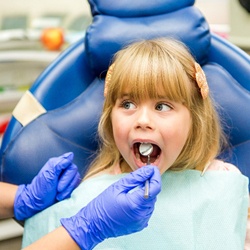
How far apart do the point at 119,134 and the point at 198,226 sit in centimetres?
29

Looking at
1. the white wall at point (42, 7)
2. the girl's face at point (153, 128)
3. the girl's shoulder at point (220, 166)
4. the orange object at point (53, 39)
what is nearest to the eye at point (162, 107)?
the girl's face at point (153, 128)

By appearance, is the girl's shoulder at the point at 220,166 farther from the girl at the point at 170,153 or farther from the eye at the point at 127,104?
the eye at the point at 127,104

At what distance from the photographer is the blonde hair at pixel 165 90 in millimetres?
1215

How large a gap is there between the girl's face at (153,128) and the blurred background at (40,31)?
1261 millimetres

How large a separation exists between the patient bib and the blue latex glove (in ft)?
0.51

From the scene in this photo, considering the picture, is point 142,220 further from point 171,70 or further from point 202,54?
point 202,54

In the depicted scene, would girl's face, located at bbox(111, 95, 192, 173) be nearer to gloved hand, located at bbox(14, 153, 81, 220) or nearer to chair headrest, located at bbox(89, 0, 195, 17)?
gloved hand, located at bbox(14, 153, 81, 220)

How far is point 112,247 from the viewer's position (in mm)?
1275

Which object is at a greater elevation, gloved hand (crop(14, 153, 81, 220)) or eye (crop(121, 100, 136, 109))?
eye (crop(121, 100, 136, 109))

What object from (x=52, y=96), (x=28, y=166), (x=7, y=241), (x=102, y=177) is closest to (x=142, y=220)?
(x=102, y=177)

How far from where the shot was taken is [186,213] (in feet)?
4.17

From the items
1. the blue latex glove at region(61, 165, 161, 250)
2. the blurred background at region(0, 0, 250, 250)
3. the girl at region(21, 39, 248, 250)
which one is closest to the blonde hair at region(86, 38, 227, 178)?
the girl at region(21, 39, 248, 250)

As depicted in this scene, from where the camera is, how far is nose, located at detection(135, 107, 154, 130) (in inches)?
46.1

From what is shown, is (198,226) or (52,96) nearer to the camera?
(198,226)
